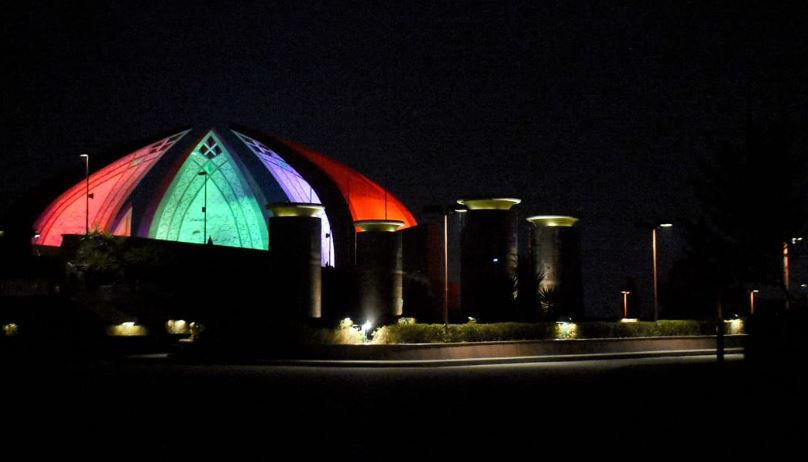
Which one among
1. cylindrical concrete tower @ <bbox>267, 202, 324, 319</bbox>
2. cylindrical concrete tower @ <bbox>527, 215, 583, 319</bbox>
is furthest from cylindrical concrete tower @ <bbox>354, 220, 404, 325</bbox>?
cylindrical concrete tower @ <bbox>527, 215, 583, 319</bbox>

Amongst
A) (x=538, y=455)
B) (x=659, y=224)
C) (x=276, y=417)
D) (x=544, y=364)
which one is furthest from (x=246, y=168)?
(x=538, y=455)

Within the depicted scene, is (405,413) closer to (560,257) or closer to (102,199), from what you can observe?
(560,257)

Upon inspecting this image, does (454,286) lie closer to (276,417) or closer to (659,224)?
(659,224)

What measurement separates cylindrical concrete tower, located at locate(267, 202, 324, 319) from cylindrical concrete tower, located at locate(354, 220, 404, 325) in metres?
3.54

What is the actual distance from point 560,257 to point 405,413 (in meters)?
23.0

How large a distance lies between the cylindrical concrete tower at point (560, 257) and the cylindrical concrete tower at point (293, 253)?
849cm

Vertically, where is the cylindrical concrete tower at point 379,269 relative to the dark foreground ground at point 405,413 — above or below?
above

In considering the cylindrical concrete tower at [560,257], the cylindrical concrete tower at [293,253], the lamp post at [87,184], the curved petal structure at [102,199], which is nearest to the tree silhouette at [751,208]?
the cylindrical concrete tower at [560,257]

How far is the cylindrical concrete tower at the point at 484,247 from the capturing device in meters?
31.4

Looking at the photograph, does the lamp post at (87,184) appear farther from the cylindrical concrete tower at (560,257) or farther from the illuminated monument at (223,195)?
the cylindrical concrete tower at (560,257)

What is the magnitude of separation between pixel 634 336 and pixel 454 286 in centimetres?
2728

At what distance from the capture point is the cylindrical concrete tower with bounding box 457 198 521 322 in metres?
31.4

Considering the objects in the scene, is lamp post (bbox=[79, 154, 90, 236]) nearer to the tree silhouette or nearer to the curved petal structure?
the curved petal structure

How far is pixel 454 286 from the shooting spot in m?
56.2
